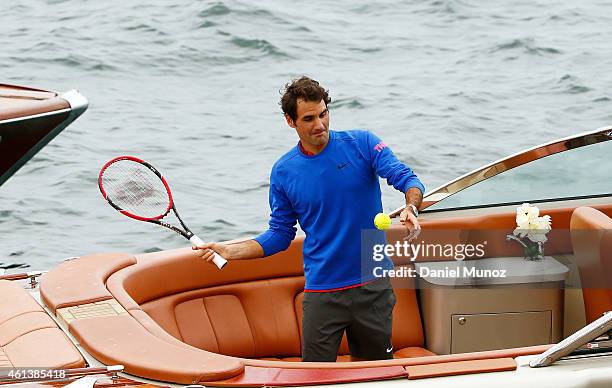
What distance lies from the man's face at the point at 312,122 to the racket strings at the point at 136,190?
72cm

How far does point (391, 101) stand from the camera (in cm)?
1160

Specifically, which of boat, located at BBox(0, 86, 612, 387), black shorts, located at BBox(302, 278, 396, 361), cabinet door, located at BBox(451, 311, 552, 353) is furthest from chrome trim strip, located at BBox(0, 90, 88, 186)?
black shorts, located at BBox(302, 278, 396, 361)

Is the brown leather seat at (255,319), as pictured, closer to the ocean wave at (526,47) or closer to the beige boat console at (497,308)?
the beige boat console at (497,308)

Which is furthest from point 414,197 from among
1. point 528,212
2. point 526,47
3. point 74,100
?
point 526,47

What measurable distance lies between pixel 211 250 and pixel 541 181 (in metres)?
1.68

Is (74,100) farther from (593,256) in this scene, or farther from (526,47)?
(526,47)

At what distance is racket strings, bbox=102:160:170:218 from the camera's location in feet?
15.5

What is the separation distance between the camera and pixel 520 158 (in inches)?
205

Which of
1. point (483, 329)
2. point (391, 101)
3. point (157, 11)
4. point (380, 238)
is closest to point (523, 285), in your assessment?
point (483, 329)

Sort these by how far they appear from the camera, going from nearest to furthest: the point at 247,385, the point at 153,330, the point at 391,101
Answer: the point at 247,385 < the point at 153,330 < the point at 391,101

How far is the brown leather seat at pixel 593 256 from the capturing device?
15.1 feet

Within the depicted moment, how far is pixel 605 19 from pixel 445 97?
11.4 feet

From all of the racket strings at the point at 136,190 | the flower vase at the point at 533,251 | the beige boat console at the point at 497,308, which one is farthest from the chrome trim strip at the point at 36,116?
the flower vase at the point at 533,251

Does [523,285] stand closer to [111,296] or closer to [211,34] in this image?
[111,296]
